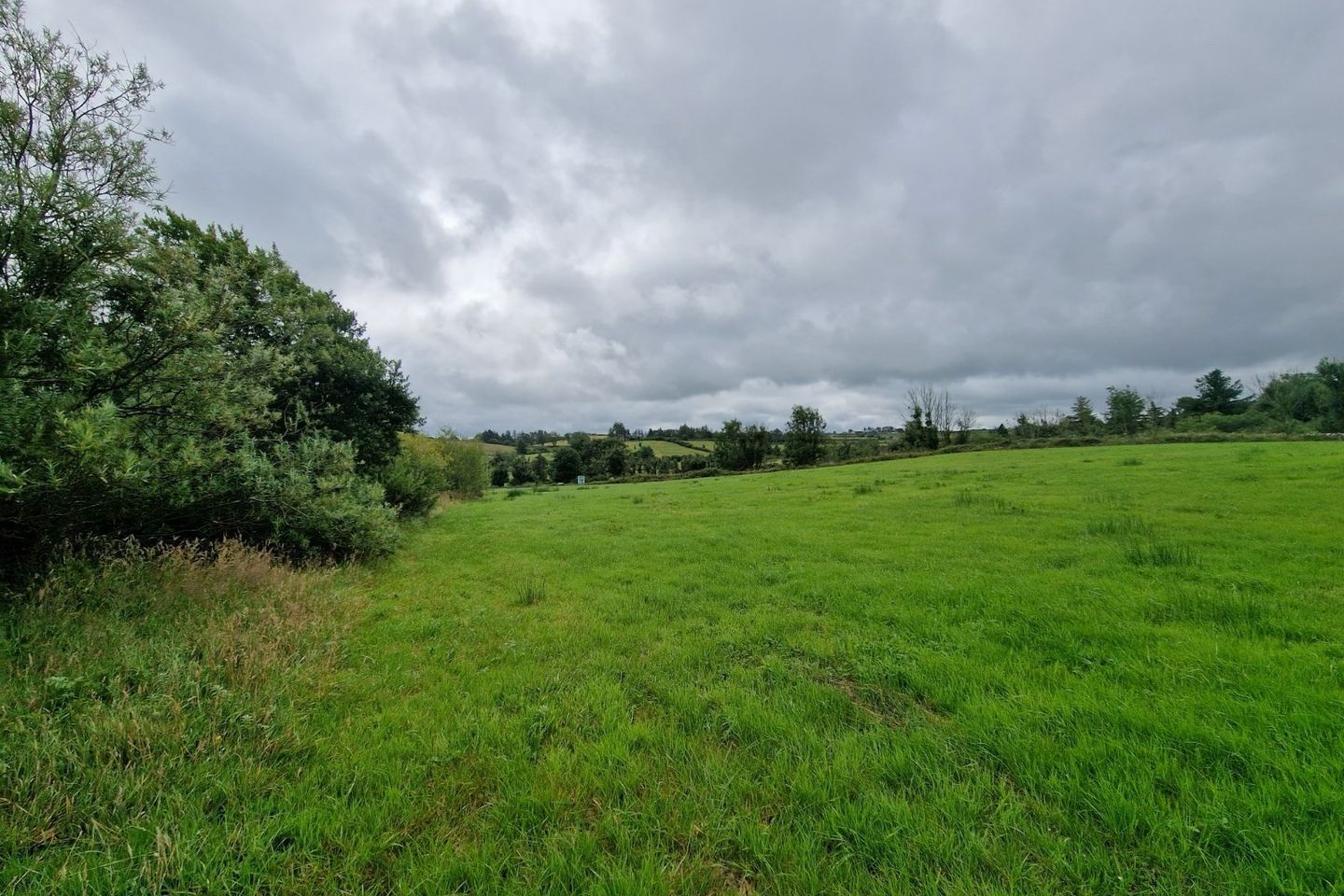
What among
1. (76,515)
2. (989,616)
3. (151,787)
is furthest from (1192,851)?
(76,515)

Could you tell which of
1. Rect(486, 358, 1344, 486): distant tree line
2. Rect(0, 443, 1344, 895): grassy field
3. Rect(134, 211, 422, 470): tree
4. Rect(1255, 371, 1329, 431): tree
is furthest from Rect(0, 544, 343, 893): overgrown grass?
Rect(1255, 371, 1329, 431): tree

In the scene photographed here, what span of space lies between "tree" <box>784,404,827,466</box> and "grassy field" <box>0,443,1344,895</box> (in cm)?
6366

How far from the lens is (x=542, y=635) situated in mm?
5801

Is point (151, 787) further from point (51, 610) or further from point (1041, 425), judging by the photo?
point (1041, 425)

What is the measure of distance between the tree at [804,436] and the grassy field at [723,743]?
6366 centimetres

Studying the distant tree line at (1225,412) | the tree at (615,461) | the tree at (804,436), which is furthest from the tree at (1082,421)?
the tree at (615,461)

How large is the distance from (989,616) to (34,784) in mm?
8567

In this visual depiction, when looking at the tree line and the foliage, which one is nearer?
the tree line

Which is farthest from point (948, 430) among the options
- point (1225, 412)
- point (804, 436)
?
point (1225, 412)

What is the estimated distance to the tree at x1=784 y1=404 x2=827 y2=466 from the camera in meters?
69.8

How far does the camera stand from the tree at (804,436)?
69812 millimetres

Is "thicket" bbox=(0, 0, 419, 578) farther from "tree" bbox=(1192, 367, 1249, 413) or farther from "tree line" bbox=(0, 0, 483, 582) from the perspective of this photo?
"tree" bbox=(1192, 367, 1249, 413)

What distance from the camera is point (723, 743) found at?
3.56m

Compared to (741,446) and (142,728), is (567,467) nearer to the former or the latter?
(741,446)
